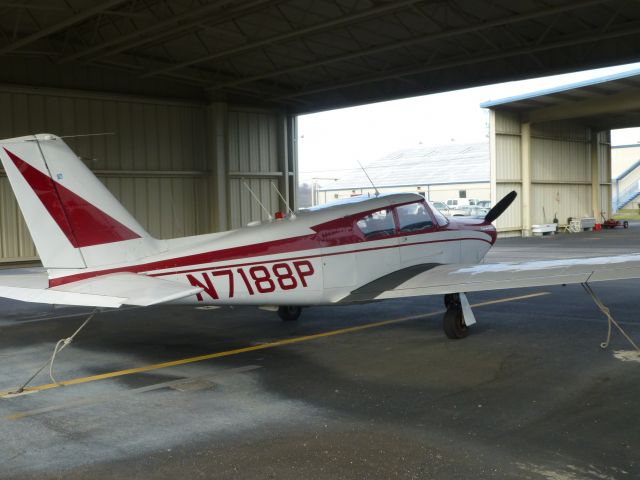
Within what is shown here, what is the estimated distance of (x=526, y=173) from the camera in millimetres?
35094

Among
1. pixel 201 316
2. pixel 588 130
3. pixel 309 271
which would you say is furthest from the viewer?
pixel 588 130

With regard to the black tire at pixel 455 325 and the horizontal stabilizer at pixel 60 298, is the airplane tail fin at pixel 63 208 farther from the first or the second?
the black tire at pixel 455 325

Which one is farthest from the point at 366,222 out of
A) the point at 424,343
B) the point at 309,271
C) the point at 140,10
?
the point at 140,10

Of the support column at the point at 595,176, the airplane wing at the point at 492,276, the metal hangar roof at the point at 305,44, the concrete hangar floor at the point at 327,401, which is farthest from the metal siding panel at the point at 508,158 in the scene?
the airplane wing at the point at 492,276

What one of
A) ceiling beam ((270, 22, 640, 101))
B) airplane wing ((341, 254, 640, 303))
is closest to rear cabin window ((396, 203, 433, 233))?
airplane wing ((341, 254, 640, 303))

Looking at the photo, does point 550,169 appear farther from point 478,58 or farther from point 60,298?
point 60,298

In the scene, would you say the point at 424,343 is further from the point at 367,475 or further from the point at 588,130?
the point at 588,130

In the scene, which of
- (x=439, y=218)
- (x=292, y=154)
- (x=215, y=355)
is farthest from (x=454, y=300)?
(x=292, y=154)

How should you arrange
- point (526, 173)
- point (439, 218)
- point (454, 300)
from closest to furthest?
A: 1. point (454, 300)
2. point (439, 218)
3. point (526, 173)

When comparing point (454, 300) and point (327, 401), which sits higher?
point (454, 300)

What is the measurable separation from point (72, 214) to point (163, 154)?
53.7 ft

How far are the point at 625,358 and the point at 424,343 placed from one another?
255 cm

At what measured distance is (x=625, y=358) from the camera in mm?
7633

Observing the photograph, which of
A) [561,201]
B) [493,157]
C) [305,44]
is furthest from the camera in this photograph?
[561,201]
